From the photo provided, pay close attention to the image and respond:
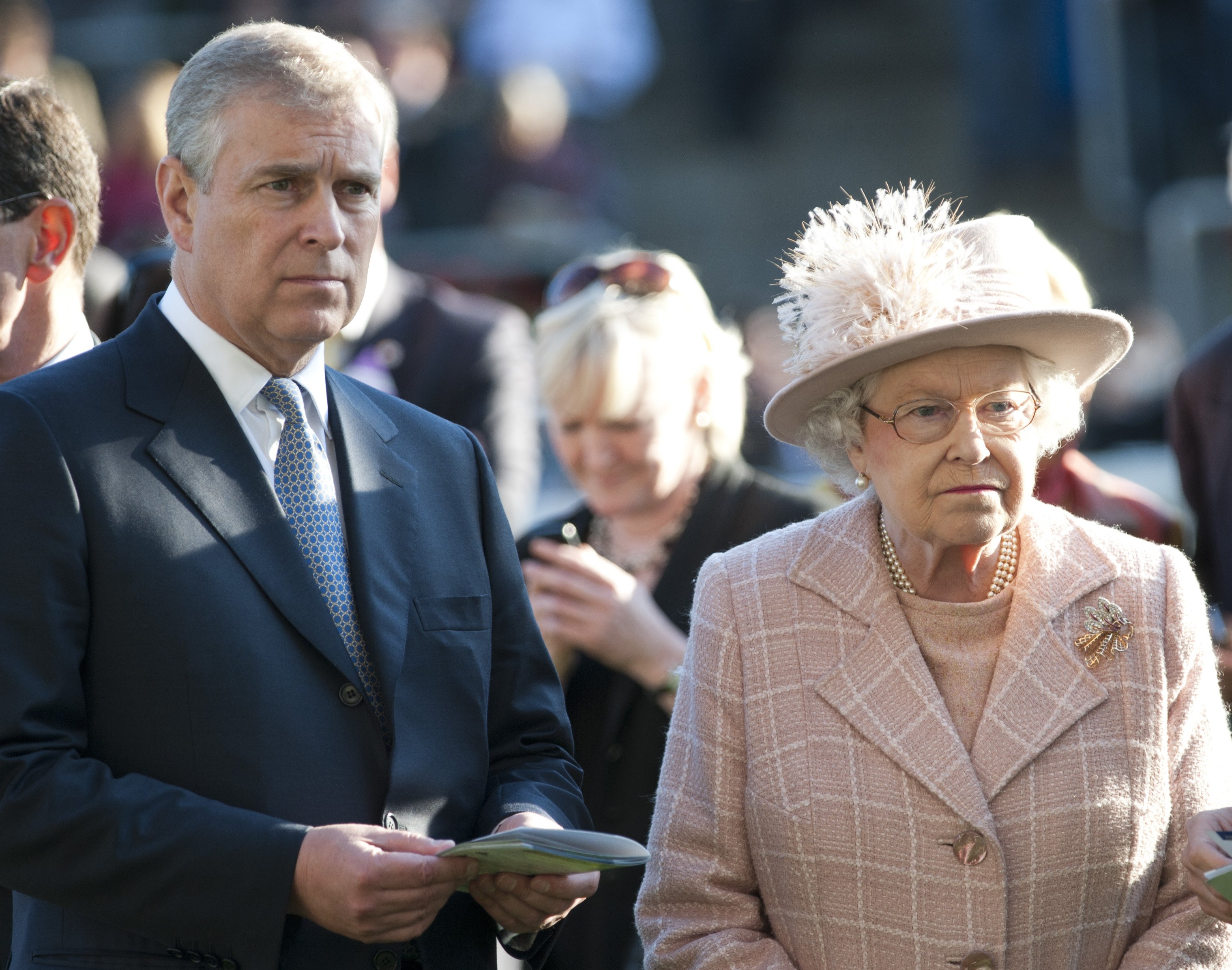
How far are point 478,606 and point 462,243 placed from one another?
6.87 metres

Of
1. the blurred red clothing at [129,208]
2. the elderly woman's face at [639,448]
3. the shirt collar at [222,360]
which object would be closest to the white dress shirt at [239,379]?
the shirt collar at [222,360]

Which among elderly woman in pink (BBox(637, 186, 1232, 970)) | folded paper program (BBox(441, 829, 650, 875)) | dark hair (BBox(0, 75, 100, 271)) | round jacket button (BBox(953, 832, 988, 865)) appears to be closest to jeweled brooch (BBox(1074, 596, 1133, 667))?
elderly woman in pink (BBox(637, 186, 1232, 970))

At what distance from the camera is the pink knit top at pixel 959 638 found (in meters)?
2.89

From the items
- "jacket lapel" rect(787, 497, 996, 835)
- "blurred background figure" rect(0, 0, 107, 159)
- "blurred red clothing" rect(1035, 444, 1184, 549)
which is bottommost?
"jacket lapel" rect(787, 497, 996, 835)

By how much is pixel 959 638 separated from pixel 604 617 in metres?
1.06

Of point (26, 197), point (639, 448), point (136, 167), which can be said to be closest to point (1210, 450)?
point (639, 448)

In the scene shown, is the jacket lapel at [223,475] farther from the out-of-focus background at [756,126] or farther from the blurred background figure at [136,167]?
the out-of-focus background at [756,126]

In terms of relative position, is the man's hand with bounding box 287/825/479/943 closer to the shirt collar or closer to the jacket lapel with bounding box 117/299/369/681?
the jacket lapel with bounding box 117/299/369/681

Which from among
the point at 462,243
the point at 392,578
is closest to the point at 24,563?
the point at 392,578

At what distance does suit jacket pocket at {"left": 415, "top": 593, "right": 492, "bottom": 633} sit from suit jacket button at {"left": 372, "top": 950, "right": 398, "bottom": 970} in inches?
20.4

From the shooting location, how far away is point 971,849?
2.69m

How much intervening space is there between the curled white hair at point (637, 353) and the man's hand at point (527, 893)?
168cm

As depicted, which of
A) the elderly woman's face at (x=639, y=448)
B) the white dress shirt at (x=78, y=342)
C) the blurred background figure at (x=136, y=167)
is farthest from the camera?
the blurred background figure at (x=136, y=167)

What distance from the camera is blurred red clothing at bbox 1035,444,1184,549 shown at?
4082 millimetres
